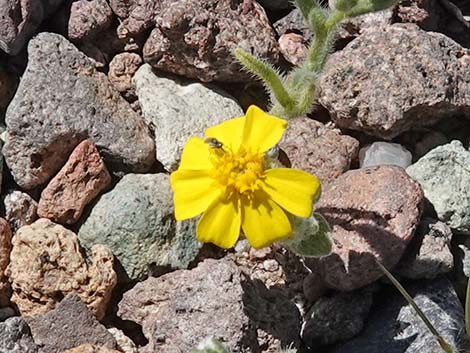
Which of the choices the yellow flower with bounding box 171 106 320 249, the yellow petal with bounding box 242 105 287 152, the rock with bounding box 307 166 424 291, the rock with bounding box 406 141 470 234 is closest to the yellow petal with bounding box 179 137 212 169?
the yellow flower with bounding box 171 106 320 249

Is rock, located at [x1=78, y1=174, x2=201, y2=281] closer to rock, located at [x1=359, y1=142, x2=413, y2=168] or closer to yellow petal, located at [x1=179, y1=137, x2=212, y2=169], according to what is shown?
yellow petal, located at [x1=179, y1=137, x2=212, y2=169]

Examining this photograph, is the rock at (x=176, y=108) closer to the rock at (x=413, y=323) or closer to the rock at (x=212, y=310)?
the rock at (x=212, y=310)

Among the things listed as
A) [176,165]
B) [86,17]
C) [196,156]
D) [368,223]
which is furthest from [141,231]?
[86,17]

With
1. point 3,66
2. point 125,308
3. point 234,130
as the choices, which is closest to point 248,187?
point 234,130

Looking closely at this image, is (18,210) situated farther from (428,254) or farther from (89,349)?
(428,254)

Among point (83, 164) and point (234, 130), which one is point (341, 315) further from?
point (83, 164)
